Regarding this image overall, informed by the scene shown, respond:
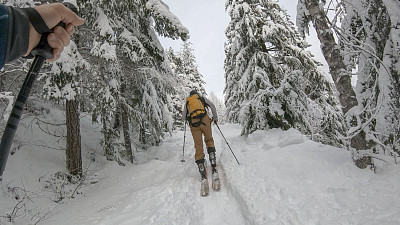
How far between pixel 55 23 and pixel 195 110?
500cm

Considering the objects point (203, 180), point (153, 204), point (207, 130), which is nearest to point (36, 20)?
point (153, 204)

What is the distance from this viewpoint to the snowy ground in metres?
3.11

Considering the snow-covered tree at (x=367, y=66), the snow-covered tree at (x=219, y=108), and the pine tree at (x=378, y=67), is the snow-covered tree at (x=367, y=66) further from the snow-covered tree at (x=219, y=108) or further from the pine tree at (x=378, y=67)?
the snow-covered tree at (x=219, y=108)

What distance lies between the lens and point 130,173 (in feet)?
24.1

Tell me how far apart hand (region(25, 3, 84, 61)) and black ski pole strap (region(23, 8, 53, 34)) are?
0.08 ft

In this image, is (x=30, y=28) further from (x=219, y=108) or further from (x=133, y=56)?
(x=219, y=108)

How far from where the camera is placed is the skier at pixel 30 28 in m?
1.07

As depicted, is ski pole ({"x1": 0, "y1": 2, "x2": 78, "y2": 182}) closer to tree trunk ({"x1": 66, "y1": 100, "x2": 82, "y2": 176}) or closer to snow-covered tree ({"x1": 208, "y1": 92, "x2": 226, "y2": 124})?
tree trunk ({"x1": 66, "y1": 100, "x2": 82, "y2": 176})

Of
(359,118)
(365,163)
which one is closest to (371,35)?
(359,118)


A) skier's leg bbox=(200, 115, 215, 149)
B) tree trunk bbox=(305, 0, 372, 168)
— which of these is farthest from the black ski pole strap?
skier's leg bbox=(200, 115, 215, 149)

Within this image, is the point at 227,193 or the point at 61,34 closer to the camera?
the point at 61,34

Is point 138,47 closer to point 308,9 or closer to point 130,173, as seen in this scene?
point 130,173

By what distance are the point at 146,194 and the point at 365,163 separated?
4753mm

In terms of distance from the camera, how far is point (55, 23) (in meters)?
1.40
